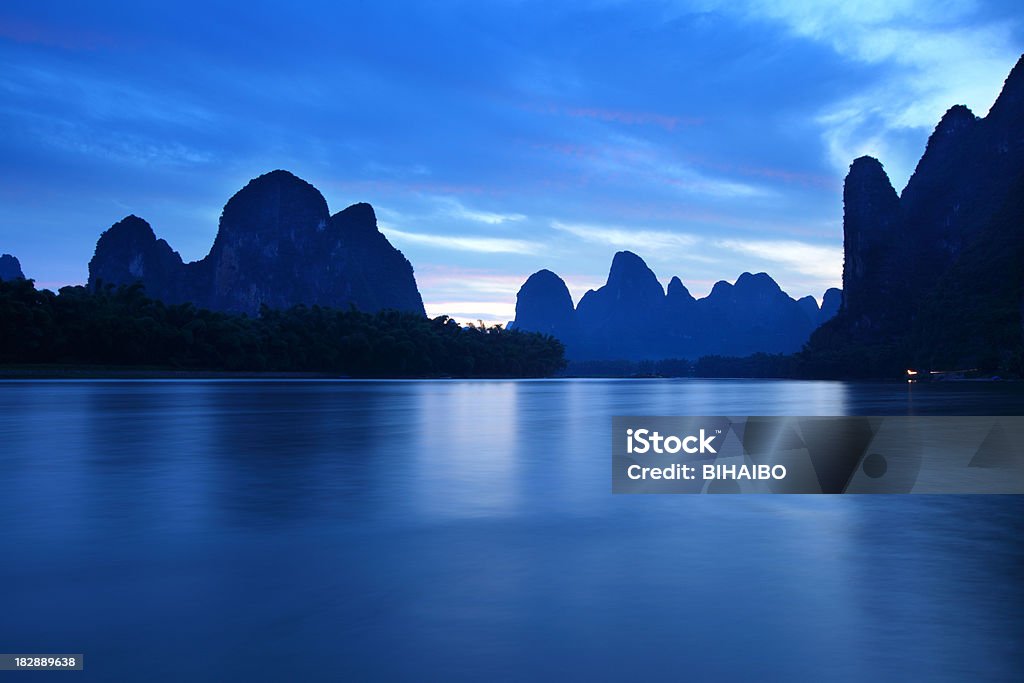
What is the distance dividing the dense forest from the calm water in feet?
242

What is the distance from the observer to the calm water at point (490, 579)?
4.87 m

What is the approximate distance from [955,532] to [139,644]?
791cm

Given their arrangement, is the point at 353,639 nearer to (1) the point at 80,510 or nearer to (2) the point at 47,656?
(2) the point at 47,656

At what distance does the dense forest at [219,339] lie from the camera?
78.8 metres

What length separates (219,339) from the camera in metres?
95.6

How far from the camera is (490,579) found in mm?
6859

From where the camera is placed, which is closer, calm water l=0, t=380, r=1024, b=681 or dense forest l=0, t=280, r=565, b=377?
calm water l=0, t=380, r=1024, b=681

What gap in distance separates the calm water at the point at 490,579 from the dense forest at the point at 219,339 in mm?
73689

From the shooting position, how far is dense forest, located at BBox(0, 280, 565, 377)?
→ 78750mm

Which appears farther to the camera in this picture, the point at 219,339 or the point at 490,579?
the point at 219,339

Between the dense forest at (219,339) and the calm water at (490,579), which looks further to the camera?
the dense forest at (219,339)

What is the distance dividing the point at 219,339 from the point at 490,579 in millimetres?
94682

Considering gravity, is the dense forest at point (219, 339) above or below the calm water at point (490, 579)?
above

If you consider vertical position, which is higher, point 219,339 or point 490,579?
point 219,339
